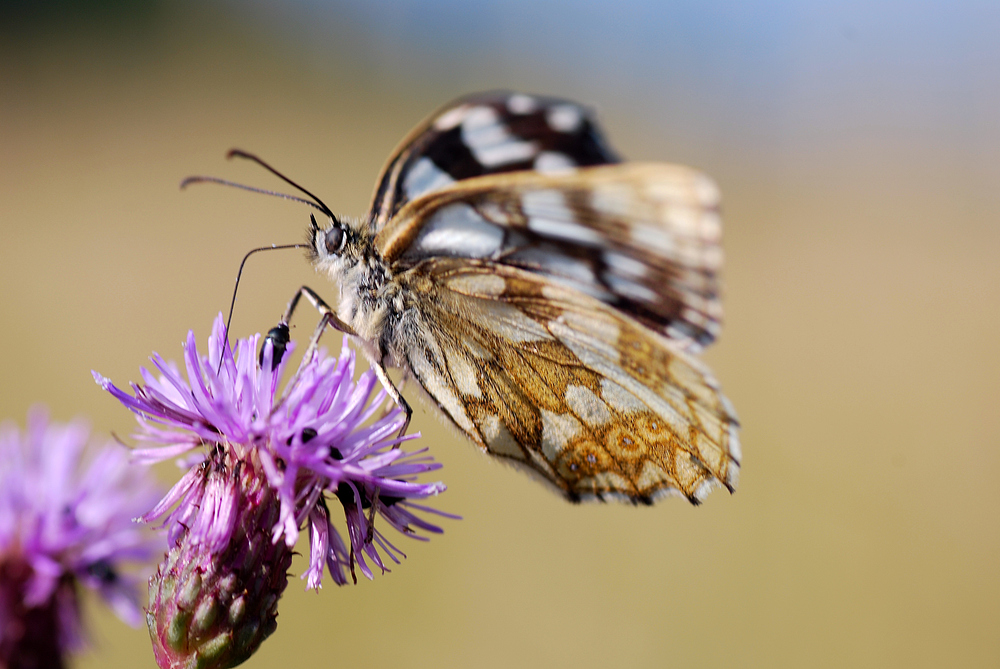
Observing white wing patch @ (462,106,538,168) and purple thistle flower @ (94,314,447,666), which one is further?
white wing patch @ (462,106,538,168)

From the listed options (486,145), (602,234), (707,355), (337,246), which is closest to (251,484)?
(337,246)

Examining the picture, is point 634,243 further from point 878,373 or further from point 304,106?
point 304,106

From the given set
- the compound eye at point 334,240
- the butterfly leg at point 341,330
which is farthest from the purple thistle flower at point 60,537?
the compound eye at point 334,240

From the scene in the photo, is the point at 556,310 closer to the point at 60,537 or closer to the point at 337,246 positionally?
the point at 337,246

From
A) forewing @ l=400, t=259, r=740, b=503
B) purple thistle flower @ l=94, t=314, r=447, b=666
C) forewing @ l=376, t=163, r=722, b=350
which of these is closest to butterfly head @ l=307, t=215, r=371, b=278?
forewing @ l=376, t=163, r=722, b=350

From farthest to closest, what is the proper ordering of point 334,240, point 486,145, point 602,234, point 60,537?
point 486,145 → point 602,234 → point 334,240 → point 60,537

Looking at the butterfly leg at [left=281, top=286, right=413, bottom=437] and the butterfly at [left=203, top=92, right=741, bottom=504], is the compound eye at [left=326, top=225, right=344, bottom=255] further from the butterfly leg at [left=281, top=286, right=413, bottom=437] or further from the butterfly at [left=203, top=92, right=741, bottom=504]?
the butterfly leg at [left=281, top=286, right=413, bottom=437]
